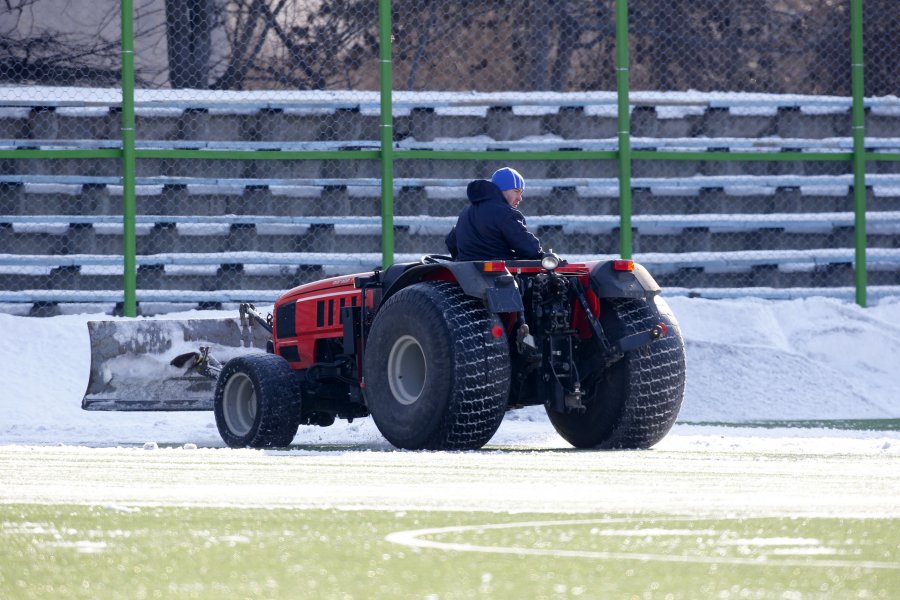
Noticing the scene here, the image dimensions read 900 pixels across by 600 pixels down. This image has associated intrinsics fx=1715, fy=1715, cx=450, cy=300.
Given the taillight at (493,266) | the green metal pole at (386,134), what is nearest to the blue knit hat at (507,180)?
the taillight at (493,266)

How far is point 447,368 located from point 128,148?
24.4 ft

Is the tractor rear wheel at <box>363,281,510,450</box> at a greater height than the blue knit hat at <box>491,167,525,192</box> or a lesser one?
lesser

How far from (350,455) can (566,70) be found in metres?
8.99

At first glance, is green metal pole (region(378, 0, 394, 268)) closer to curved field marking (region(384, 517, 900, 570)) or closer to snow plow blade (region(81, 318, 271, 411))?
snow plow blade (region(81, 318, 271, 411))

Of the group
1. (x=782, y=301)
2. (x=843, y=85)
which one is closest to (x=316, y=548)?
(x=782, y=301)

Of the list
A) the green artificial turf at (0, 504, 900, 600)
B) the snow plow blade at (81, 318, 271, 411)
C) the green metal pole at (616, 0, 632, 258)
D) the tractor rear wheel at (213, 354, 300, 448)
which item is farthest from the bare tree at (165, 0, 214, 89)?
the green artificial turf at (0, 504, 900, 600)

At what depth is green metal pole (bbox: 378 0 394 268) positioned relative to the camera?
16047 mm

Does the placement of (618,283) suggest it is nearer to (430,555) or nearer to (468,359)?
(468,359)

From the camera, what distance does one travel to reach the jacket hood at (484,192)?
9.91 m

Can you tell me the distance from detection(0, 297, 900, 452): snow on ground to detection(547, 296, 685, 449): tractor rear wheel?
143 centimetres

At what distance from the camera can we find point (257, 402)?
406 inches

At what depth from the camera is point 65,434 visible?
12.2m

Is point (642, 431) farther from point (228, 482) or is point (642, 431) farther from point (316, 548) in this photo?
point (316, 548)

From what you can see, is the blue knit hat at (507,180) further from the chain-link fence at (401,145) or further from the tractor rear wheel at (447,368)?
the chain-link fence at (401,145)
